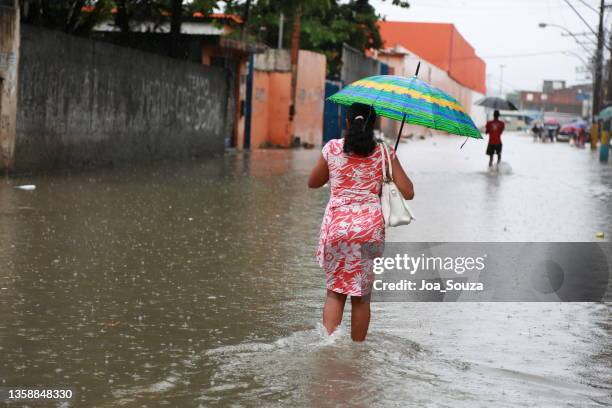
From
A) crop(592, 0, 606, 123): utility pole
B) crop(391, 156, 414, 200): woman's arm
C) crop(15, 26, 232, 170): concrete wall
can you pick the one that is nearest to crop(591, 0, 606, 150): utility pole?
crop(592, 0, 606, 123): utility pole

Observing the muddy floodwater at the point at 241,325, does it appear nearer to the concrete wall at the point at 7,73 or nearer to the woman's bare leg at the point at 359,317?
the woman's bare leg at the point at 359,317

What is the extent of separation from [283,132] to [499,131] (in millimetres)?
12912

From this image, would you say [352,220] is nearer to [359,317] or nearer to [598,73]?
[359,317]

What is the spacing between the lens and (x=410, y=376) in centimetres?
570

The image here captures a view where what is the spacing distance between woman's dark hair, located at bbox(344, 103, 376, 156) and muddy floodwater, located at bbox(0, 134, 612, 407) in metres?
1.11

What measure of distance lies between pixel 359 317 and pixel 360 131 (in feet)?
3.52

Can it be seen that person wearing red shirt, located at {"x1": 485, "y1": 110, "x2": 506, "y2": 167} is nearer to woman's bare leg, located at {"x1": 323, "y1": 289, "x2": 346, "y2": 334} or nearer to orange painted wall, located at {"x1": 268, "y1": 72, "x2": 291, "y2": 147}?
orange painted wall, located at {"x1": 268, "y1": 72, "x2": 291, "y2": 147}

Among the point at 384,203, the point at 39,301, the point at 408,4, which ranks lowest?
the point at 39,301

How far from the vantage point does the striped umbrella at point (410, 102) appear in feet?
20.4

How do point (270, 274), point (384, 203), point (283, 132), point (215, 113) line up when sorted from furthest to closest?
point (283, 132)
point (215, 113)
point (270, 274)
point (384, 203)

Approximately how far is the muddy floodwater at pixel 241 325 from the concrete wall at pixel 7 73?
397cm

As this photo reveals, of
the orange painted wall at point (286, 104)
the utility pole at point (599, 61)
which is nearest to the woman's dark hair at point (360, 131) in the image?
the orange painted wall at point (286, 104)

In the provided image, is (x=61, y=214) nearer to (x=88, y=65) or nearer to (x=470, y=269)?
(x=470, y=269)

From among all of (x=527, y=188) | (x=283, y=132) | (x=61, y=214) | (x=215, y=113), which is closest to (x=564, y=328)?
(x=61, y=214)
